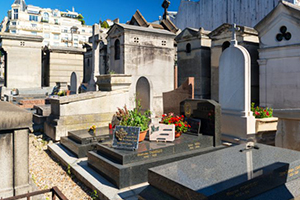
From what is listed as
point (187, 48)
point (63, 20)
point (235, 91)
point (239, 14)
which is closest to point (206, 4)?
point (239, 14)

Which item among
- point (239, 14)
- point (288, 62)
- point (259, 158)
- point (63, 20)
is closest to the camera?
point (259, 158)

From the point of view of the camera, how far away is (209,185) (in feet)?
9.48

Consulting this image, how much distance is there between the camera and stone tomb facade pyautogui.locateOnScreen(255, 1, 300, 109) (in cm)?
939

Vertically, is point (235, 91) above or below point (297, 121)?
above

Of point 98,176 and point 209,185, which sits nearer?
point 209,185

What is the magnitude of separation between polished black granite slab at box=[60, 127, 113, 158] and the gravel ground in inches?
19.9

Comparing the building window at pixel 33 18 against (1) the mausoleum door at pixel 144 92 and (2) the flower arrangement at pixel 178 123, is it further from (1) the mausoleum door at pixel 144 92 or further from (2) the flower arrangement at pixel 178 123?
(2) the flower arrangement at pixel 178 123

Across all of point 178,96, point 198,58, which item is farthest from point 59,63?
point 178,96

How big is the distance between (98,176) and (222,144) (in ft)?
11.2

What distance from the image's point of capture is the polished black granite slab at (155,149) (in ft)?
15.1

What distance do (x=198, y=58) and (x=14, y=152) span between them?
10.9 metres

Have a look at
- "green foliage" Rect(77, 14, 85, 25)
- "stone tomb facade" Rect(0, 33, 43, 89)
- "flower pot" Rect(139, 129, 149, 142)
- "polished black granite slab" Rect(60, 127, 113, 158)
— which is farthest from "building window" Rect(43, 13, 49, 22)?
"flower pot" Rect(139, 129, 149, 142)

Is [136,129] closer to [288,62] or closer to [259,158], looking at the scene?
[259,158]

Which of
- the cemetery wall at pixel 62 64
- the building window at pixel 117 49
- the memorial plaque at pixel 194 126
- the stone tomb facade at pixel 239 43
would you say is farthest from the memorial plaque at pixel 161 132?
the cemetery wall at pixel 62 64
